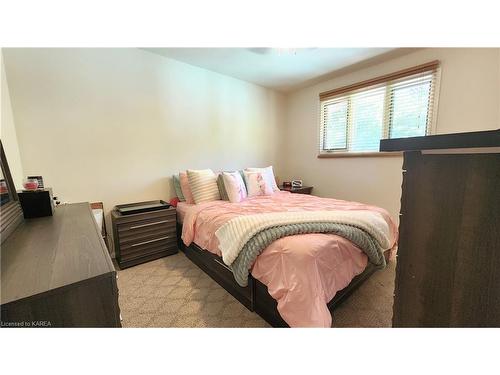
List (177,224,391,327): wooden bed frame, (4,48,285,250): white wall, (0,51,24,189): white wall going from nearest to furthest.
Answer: (177,224,391,327): wooden bed frame < (0,51,24,189): white wall < (4,48,285,250): white wall

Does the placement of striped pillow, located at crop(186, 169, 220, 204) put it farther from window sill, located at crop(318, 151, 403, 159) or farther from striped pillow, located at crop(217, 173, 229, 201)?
window sill, located at crop(318, 151, 403, 159)

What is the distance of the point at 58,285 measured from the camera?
0.53 meters

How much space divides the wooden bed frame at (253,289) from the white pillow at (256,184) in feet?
3.41

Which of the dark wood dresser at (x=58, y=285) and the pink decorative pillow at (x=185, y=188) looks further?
the pink decorative pillow at (x=185, y=188)

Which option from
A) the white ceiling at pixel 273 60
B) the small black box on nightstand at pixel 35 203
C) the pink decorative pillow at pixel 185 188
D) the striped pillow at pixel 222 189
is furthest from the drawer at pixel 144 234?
the white ceiling at pixel 273 60

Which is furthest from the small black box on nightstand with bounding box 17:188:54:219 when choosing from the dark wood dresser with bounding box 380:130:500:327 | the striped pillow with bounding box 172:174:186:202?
the dark wood dresser with bounding box 380:130:500:327

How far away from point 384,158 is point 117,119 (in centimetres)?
334

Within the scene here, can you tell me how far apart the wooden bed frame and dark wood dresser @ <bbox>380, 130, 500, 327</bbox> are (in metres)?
0.94

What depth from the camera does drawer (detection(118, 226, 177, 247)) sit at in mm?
2086

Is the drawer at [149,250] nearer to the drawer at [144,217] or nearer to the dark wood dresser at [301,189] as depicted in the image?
the drawer at [144,217]

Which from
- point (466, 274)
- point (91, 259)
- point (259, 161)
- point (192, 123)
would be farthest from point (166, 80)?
point (466, 274)

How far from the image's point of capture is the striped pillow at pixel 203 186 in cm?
244

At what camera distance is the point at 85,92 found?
2064 mm
